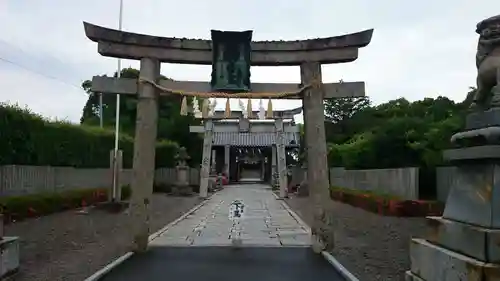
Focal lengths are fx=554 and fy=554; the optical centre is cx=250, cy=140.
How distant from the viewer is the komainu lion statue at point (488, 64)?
225 inches

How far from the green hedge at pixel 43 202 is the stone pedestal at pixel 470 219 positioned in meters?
9.82

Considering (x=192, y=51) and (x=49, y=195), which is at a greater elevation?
(x=192, y=51)

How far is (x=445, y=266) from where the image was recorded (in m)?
5.55

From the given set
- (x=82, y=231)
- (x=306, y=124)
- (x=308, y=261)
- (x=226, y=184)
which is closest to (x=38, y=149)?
(x=82, y=231)

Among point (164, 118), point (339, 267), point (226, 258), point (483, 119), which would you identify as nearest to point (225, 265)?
point (226, 258)

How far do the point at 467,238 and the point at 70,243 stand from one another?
9039mm

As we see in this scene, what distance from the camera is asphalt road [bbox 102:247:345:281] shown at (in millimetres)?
8188

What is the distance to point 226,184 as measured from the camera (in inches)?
2034

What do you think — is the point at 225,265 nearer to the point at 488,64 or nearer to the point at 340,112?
the point at 488,64

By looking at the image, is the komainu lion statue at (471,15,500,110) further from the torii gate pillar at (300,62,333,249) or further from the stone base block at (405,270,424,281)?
the torii gate pillar at (300,62,333,249)

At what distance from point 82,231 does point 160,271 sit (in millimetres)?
6326

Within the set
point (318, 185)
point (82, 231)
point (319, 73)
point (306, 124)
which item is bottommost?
point (82, 231)

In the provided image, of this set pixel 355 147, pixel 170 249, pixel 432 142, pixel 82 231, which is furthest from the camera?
pixel 355 147

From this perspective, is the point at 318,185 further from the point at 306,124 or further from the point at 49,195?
the point at 49,195
